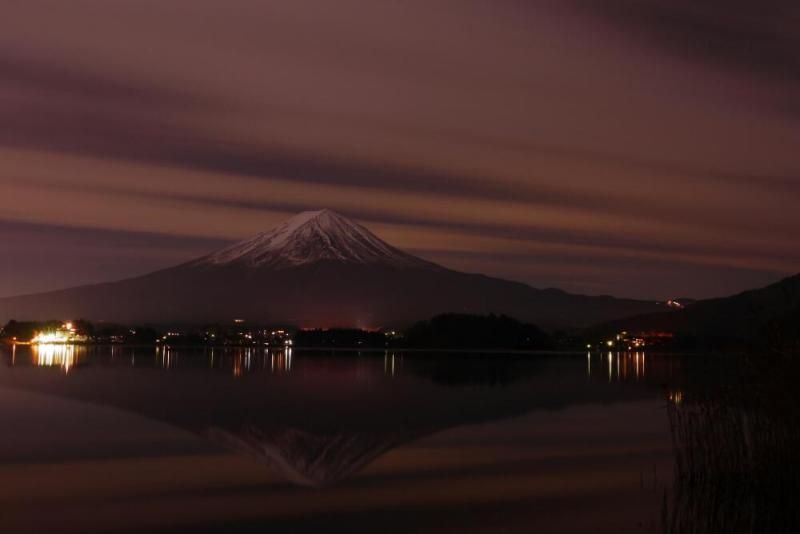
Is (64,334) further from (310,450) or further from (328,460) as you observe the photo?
(328,460)

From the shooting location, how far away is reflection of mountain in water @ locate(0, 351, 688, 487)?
58.6 ft

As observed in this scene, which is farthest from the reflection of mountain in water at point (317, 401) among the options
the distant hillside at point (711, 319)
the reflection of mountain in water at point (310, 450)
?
the distant hillside at point (711, 319)

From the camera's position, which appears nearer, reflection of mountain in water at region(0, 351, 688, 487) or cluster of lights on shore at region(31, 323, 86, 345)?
reflection of mountain in water at region(0, 351, 688, 487)

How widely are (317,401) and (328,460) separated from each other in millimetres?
11021

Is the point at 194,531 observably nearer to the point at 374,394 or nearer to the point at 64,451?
the point at 64,451

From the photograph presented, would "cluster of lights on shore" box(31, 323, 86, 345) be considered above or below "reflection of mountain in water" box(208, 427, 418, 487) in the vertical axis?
above

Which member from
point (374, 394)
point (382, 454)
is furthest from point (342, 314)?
point (382, 454)

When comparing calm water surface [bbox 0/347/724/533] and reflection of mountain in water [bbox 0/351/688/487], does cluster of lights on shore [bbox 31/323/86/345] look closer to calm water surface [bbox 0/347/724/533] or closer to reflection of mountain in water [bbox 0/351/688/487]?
reflection of mountain in water [bbox 0/351/688/487]

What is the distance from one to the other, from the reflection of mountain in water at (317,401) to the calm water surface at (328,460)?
0.27 feet

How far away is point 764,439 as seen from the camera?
13.1 meters

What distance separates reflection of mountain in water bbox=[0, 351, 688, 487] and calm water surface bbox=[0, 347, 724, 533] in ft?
0.27

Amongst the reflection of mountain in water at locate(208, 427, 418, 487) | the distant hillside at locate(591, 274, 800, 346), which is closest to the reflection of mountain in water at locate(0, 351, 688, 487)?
the reflection of mountain in water at locate(208, 427, 418, 487)

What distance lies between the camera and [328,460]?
16.5 m

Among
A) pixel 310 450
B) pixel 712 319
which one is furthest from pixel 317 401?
pixel 712 319
